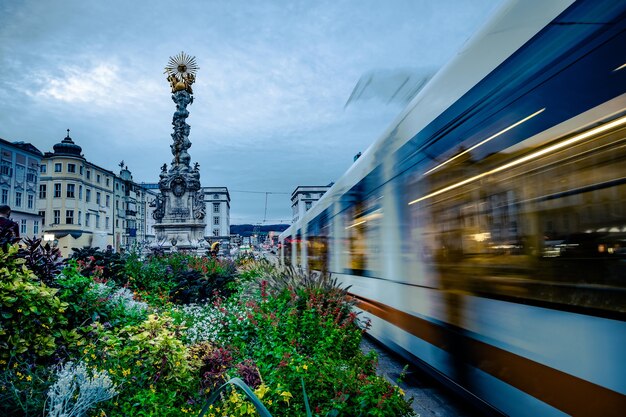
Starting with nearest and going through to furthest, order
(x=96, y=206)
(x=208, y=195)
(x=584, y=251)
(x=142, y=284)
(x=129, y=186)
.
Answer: (x=584, y=251)
(x=142, y=284)
(x=96, y=206)
(x=129, y=186)
(x=208, y=195)

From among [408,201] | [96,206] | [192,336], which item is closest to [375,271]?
[408,201]

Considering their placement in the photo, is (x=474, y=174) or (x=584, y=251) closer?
(x=584, y=251)

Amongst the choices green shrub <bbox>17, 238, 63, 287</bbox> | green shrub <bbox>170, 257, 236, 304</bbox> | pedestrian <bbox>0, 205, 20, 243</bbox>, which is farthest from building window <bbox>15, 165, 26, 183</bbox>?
green shrub <bbox>17, 238, 63, 287</bbox>

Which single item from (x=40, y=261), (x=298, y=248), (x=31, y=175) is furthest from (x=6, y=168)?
(x=40, y=261)

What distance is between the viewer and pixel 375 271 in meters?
6.89

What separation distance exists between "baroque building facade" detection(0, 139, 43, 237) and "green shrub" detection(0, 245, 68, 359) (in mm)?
43504

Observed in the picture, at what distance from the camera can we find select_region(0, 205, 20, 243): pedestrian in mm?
4509

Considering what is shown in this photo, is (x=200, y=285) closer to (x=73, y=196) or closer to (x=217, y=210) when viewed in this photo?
(x=73, y=196)

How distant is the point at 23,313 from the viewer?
3.79m

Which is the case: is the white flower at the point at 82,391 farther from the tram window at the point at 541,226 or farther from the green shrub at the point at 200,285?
the green shrub at the point at 200,285

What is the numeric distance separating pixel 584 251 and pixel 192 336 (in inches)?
199

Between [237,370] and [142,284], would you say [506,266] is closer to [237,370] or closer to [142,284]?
[237,370]

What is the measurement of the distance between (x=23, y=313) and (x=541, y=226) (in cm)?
469

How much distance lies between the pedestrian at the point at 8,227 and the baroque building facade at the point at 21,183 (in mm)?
39290
